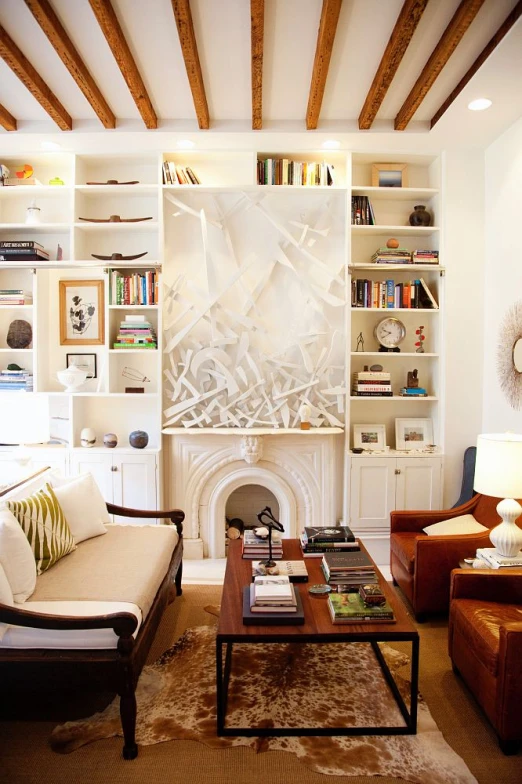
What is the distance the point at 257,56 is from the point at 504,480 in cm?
253

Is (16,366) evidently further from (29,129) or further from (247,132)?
(247,132)

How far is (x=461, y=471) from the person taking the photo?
3.96 metres

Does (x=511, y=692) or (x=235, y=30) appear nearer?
(x=511, y=692)

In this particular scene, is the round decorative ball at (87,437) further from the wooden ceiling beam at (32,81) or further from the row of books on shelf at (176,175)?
the wooden ceiling beam at (32,81)

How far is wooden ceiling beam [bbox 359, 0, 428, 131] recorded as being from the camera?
2420 mm

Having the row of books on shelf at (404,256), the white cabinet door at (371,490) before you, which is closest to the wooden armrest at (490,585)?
the white cabinet door at (371,490)

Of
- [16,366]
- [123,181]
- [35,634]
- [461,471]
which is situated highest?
[123,181]

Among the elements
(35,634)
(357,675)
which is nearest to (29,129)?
(35,634)

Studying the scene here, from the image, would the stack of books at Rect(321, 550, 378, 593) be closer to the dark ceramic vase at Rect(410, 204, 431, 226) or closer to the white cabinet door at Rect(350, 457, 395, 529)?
the white cabinet door at Rect(350, 457, 395, 529)

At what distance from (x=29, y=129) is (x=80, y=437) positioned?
226 cm

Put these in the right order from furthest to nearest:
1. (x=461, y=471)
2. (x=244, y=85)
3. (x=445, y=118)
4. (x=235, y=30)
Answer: (x=461, y=471), (x=445, y=118), (x=244, y=85), (x=235, y=30)

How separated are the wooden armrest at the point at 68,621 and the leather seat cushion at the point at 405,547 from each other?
1723 mm

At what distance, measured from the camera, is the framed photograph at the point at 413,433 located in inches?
160

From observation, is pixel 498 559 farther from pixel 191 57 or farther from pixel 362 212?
pixel 191 57
